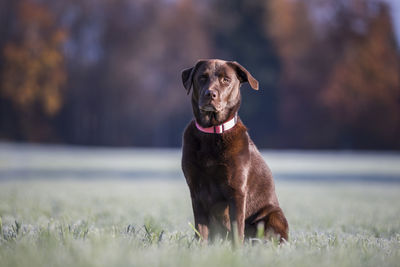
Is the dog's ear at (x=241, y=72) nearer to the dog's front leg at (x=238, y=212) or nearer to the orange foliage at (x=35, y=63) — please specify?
the dog's front leg at (x=238, y=212)

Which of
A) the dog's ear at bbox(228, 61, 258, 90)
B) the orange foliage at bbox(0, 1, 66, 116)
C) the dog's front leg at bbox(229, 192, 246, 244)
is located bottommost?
the dog's front leg at bbox(229, 192, 246, 244)

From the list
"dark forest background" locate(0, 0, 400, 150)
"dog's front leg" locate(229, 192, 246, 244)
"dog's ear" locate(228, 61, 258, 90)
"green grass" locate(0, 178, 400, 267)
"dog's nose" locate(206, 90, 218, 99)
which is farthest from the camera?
"dark forest background" locate(0, 0, 400, 150)

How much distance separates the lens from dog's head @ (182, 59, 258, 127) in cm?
299

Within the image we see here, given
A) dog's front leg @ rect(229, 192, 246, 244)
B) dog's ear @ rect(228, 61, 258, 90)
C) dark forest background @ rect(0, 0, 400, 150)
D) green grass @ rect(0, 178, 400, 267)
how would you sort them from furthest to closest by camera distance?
dark forest background @ rect(0, 0, 400, 150)
dog's ear @ rect(228, 61, 258, 90)
dog's front leg @ rect(229, 192, 246, 244)
green grass @ rect(0, 178, 400, 267)

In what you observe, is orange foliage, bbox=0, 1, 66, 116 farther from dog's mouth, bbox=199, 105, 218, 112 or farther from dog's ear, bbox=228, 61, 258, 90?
dog's mouth, bbox=199, 105, 218, 112

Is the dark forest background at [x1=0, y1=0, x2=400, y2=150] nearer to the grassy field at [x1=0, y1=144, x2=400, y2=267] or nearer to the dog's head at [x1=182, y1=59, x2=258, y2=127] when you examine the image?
the grassy field at [x1=0, y1=144, x2=400, y2=267]

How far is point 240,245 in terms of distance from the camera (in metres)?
2.67

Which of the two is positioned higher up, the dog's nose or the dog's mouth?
the dog's nose

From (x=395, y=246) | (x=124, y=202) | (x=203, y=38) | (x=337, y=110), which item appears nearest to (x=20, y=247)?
(x=395, y=246)

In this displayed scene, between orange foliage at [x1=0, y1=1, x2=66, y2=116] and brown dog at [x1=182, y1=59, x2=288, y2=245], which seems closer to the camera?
brown dog at [x1=182, y1=59, x2=288, y2=245]

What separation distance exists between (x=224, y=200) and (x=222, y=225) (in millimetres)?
203

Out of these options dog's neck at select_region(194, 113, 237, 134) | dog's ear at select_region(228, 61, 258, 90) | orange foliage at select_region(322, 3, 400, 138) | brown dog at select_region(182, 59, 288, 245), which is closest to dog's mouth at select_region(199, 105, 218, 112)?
brown dog at select_region(182, 59, 288, 245)

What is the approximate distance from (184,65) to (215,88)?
31.6 metres

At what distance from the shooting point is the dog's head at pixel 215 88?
9.81ft
